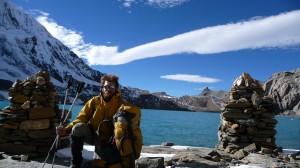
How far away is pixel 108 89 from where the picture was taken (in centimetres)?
780

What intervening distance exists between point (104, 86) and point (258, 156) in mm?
6815

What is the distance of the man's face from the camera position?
7791mm

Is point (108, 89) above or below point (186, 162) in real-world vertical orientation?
above

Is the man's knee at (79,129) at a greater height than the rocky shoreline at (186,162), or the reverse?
the man's knee at (79,129)

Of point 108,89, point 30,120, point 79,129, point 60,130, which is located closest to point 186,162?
point 108,89

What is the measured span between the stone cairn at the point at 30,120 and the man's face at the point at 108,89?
5494 millimetres

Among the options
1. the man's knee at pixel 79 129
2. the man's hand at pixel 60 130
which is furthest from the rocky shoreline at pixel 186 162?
the man's hand at pixel 60 130

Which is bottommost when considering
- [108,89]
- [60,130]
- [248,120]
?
[60,130]

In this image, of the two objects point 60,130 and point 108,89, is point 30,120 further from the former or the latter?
point 108,89

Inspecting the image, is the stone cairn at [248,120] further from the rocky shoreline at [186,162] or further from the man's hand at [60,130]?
the man's hand at [60,130]

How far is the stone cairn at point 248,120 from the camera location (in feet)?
51.9

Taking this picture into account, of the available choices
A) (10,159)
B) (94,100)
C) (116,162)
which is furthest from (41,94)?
(116,162)

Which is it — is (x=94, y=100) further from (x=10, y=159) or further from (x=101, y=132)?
(x=10, y=159)

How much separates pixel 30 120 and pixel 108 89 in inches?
232
